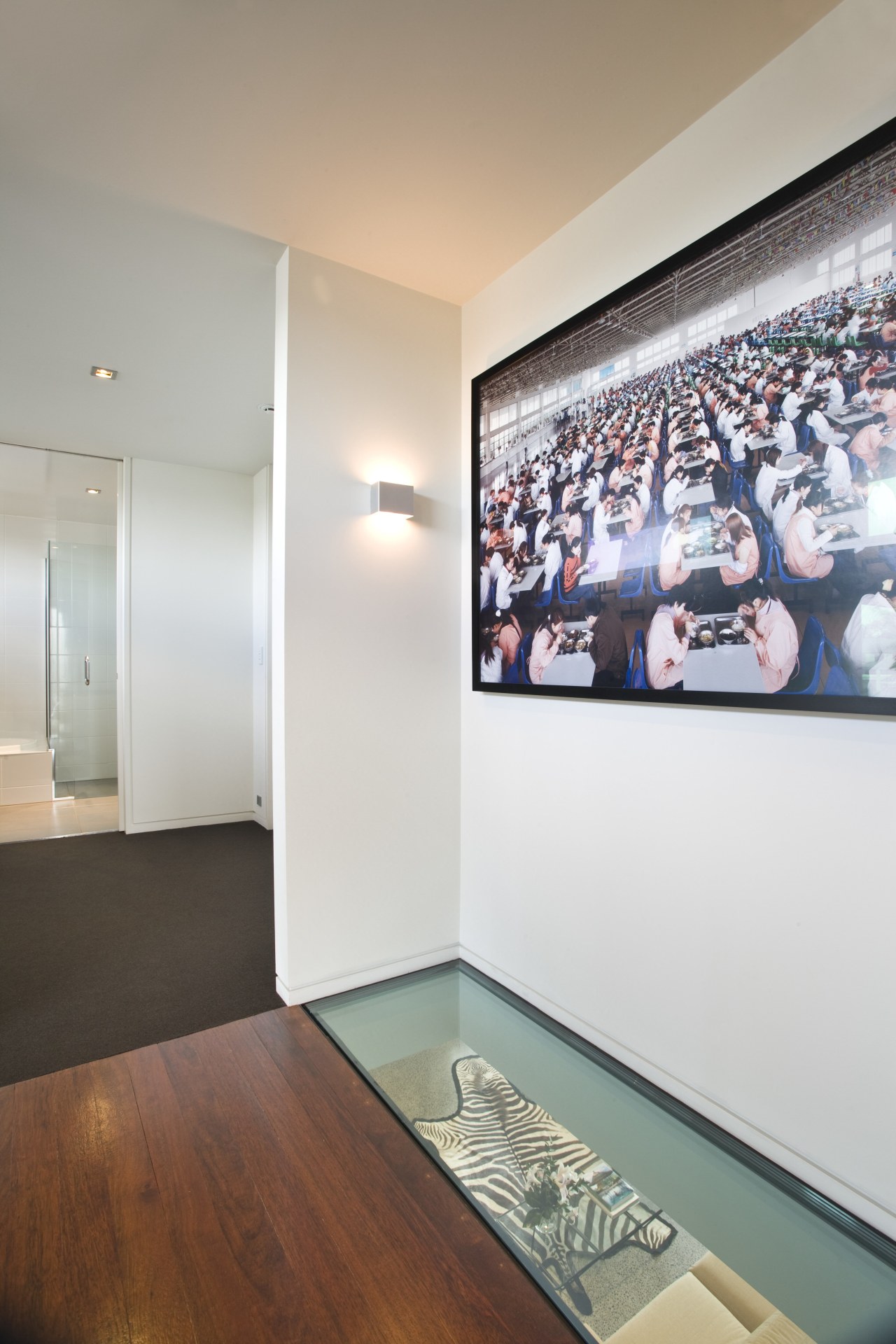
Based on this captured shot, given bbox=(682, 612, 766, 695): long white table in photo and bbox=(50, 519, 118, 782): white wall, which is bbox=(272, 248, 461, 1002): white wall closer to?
bbox=(682, 612, 766, 695): long white table in photo

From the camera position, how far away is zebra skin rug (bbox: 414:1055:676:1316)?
1.53 meters

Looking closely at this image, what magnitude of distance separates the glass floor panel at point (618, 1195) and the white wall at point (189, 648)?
11.5 ft

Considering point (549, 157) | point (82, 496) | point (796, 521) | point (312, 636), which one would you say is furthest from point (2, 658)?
point (796, 521)

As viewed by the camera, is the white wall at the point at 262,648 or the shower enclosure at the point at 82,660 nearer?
the white wall at the point at 262,648

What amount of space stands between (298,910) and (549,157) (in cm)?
276

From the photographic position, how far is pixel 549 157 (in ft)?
7.08

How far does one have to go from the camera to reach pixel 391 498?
2.72m

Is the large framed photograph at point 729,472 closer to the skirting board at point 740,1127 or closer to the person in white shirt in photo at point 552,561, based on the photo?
the person in white shirt in photo at point 552,561

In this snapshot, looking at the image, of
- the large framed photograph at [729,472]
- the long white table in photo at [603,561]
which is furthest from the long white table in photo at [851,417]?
the long white table in photo at [603,561]

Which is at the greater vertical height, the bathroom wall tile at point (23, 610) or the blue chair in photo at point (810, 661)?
the bathroom wall tile at point (23, 610)

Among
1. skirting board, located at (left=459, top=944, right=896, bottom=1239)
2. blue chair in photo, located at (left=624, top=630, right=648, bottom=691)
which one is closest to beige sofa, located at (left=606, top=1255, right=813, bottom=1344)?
skirting board, located at (left=459, top=944, right=896, bottom=1239)

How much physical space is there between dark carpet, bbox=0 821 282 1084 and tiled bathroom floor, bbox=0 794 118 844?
0.25 meters

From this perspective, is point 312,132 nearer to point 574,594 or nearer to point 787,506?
point 574,594

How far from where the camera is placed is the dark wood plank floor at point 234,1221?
1365mm
